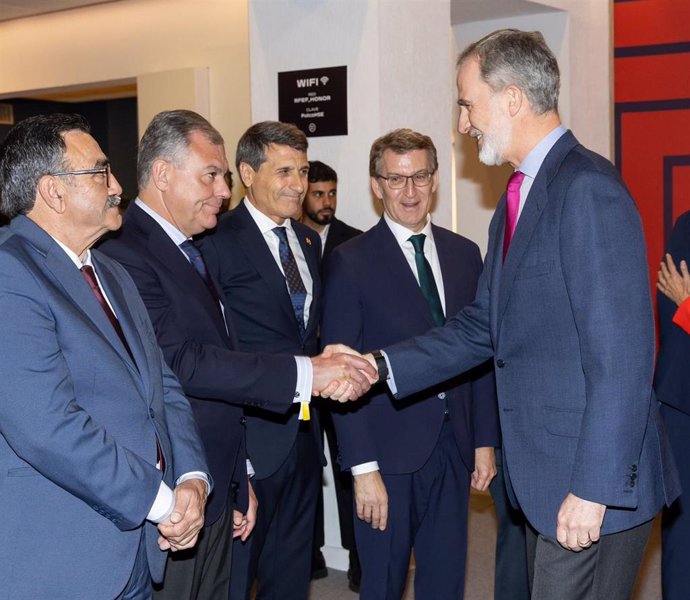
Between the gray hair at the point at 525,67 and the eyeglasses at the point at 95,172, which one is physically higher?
the gray hair at the point at 525,67

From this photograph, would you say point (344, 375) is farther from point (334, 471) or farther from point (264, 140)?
A: point (334, 471)

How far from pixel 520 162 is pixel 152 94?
22.5 feet

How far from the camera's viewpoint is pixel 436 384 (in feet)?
11.1

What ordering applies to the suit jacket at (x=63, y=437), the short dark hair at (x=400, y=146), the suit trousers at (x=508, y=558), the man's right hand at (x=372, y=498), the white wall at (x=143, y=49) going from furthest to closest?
1. the white wall at (x=143, y=49)
2. the suit trousers at (x=508, y=558)
3. the short dark hair at (x=400, y=146)
4. the man's right hand at (x=372, y=498)
5. the suit jacket at (x=63, y=437)

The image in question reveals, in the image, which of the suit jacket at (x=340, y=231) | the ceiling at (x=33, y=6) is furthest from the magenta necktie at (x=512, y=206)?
the ceiling at (x=33, y=6)

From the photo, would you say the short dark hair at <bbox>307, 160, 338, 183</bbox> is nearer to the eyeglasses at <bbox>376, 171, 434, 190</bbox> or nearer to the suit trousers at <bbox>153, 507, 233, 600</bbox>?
the eyeglasses at <bbox>376, 171, 434, 190</bbox>

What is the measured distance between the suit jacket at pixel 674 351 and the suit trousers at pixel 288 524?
1513 millimetres

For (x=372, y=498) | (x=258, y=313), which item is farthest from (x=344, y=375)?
(x=258, y=313)

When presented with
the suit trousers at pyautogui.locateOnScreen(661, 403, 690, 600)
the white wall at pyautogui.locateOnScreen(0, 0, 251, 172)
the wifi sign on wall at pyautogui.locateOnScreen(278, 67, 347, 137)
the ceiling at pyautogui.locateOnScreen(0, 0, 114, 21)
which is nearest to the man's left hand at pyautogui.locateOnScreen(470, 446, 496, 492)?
the suit trousers at pyautogui.locateOnScreen(661, 403, 690, 600)

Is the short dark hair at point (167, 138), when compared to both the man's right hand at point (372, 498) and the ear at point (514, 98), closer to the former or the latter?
the ear at point (514, 98)

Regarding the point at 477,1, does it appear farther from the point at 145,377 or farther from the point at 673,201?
the point at 145,377

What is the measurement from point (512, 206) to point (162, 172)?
3.84ft

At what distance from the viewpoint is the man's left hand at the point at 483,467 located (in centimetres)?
367

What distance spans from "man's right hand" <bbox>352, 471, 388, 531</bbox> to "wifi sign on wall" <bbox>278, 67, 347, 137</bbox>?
2196 mm
